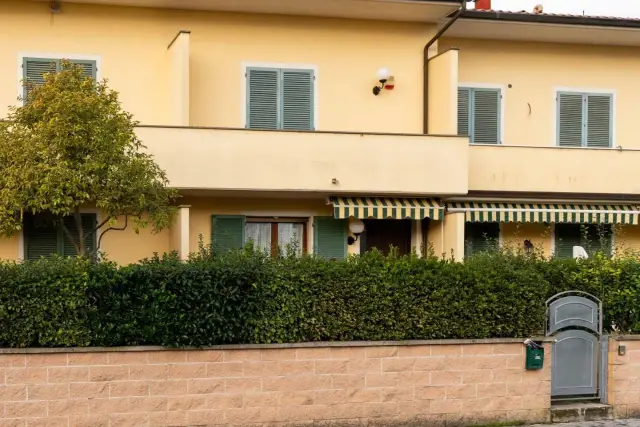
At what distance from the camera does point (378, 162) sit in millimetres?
18719

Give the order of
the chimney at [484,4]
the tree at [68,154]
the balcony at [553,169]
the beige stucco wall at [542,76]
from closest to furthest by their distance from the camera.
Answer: the tree at [68,154] < the balcony at [553,169] < the beige stucco wall at [542,76] < the chimney at [484,4]

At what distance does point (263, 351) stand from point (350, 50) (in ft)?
30.9

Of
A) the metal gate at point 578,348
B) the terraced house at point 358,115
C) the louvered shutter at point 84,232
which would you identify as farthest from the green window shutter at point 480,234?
the louvered shutter at point 84,232

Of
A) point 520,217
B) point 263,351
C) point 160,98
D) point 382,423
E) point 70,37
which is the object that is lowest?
point 382,423

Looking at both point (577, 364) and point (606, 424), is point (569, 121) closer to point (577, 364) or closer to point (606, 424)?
point (577, 364)

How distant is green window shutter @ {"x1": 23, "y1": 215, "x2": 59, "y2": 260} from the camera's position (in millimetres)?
18312

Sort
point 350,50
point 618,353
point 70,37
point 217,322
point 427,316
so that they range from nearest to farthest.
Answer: point 217,322 < point 427,316 < point 618,353 < point 70,37 < point 350,50

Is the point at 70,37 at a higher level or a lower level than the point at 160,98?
higher

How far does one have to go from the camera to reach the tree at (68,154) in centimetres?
A: 1413

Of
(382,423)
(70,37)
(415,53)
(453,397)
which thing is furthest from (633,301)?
(70,37)

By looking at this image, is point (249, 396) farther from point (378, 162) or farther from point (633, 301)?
point (378, 162)

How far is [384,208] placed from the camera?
62.4 ft

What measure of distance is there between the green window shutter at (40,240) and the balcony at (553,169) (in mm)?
8658

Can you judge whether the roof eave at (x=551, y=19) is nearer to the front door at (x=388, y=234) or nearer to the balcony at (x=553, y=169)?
the balcony at (x=553, y=169)
